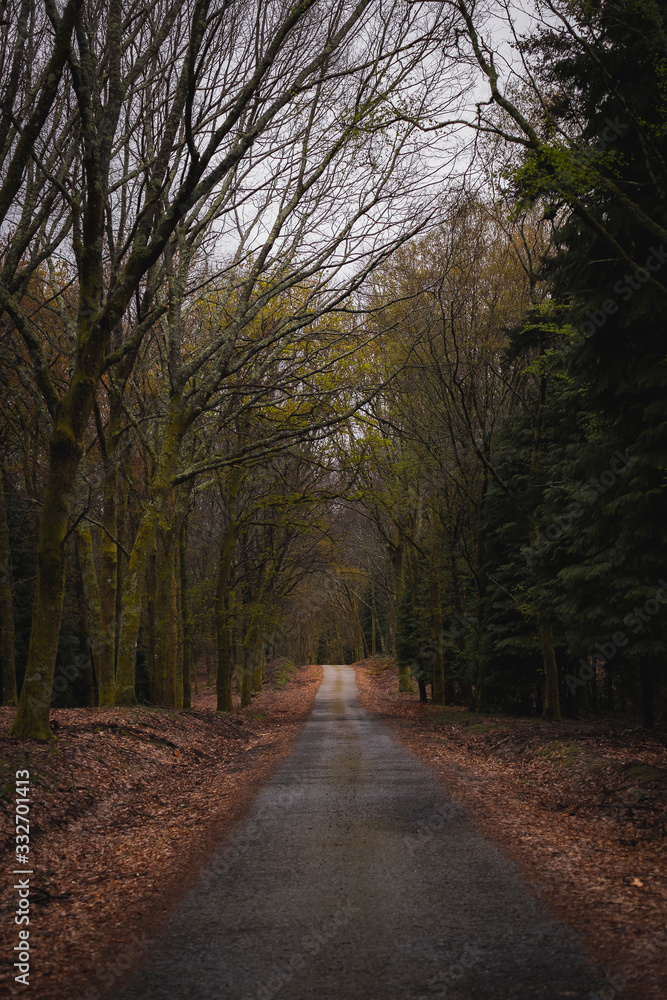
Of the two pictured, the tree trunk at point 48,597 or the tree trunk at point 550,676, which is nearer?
the tree trunk at point 48,597

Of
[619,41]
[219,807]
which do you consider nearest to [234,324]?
[619,41]

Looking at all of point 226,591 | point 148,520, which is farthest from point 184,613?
point 148,520

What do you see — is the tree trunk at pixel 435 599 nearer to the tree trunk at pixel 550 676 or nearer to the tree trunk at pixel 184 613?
the tree trunk at pixel 550 676

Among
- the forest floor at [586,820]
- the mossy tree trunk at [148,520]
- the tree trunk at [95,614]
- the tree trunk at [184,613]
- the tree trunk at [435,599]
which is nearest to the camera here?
the forest floor at [586,820]

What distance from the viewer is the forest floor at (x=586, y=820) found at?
366cm

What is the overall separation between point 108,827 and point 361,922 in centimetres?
350

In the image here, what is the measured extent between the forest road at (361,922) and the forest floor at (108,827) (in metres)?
0.30

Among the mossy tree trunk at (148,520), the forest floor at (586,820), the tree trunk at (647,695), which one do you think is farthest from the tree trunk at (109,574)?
the tree trunk at (647,695)

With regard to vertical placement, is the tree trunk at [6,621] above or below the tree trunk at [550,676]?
above

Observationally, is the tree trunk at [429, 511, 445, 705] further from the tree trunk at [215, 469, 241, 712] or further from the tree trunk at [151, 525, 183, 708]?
the tree trunk at [151, 525, 183, 708]

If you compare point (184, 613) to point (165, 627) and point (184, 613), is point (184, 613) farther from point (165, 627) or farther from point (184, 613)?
point (165, 627)

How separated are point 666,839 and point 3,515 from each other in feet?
48.2

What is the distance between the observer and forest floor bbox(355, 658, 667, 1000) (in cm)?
366

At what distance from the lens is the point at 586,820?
638 centimetres
